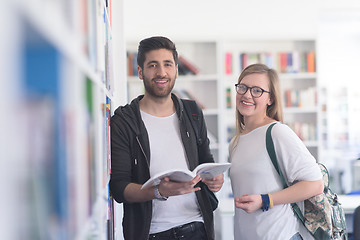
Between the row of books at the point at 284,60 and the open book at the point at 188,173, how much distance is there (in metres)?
3.54

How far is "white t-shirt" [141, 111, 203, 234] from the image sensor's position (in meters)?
1.62

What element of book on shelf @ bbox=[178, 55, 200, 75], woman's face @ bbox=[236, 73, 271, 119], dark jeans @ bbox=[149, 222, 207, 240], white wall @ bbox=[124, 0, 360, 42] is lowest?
dark jeans @ bbox=[149, 222, 207, 240]

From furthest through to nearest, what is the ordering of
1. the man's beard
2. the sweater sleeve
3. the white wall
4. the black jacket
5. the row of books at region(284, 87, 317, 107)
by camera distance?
the white wall
the row of books at region(284, 87, 317, 107)
the man's beard
the black jacket
the sweater sleeve

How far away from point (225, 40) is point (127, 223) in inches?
145

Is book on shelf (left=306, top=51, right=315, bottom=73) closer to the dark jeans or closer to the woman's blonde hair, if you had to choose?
the woman's blonde hair

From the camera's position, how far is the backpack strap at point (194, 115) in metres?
1.79

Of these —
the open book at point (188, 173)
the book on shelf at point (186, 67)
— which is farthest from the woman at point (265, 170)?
the book on shelf at point (186, 67)

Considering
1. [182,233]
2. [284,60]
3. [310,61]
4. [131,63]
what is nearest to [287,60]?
[284,60]

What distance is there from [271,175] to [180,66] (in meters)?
3.40

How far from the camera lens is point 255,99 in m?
1.64

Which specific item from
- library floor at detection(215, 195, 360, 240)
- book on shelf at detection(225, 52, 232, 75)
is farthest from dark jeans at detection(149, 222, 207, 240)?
book on shelf at detection(225, 52, 232, 75)

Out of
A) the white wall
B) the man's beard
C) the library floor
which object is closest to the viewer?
the man's beard

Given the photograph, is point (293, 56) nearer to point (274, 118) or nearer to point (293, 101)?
point (293, 101)

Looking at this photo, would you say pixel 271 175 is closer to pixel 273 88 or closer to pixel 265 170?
pixel 265 170
